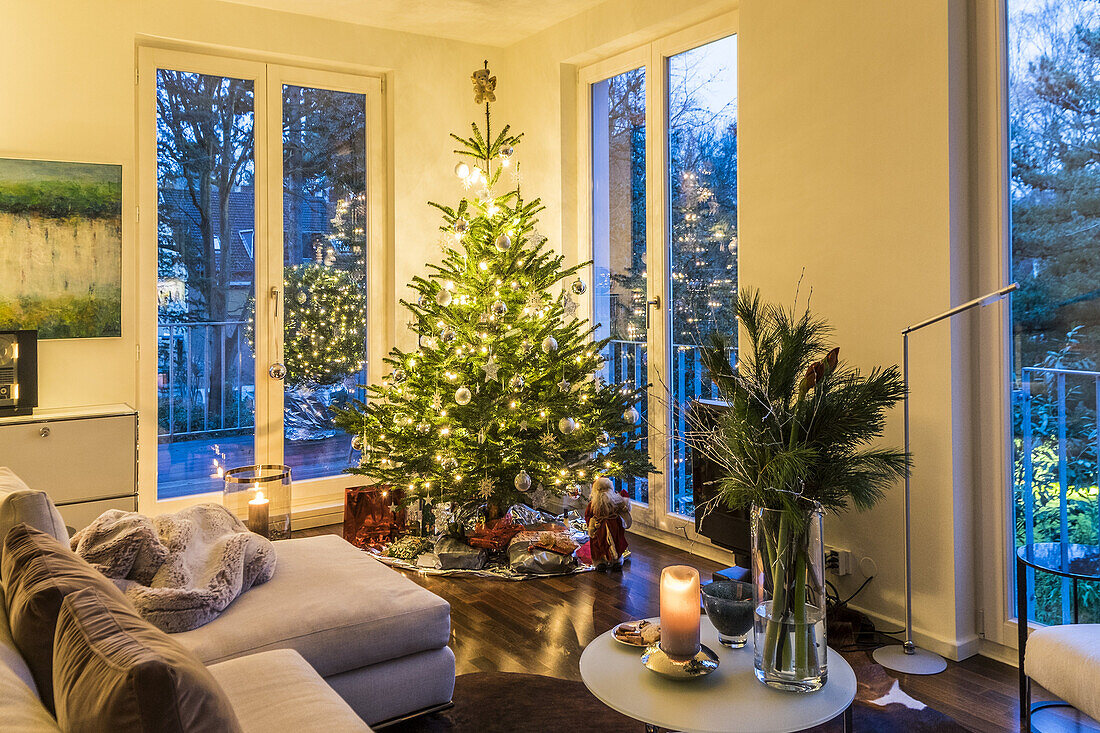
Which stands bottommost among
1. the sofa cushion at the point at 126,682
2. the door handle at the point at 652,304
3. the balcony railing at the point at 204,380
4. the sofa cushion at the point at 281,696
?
the sofa cushion at the point at 281,696

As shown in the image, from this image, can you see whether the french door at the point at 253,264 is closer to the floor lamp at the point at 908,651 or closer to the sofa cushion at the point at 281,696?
the sofa cushion at the point at 281,696

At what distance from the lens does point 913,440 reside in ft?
10.1

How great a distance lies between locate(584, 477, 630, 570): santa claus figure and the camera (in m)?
4.00

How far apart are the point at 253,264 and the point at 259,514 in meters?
1.52

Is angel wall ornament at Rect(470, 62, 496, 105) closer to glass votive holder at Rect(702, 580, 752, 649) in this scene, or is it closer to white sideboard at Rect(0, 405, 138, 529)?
white sideboard at Rect(0, 405, 138, 529)

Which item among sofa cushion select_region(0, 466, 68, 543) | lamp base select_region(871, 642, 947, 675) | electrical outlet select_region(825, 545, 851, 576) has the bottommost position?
lamp base select_region(871, 642, 947, 675)

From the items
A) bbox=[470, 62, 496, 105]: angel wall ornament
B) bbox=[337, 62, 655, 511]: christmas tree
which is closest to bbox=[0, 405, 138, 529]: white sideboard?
bbox=[337, 62, 655, 511]: christmas tree

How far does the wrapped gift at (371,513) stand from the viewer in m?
4.39

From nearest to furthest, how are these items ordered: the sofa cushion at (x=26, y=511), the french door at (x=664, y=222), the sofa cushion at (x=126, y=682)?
the sofa cushion at (x=126, y=682), the sofa cushion at (x=26, y=511), the french door at (x=664, y=222)

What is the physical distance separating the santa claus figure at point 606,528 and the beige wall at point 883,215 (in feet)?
3.34

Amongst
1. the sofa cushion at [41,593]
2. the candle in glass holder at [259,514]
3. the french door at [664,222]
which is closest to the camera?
the sofa cushion at [41,593]

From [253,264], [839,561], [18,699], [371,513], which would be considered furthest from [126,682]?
[253,264]

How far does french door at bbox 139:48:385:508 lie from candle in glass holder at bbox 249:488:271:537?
2.60 ft

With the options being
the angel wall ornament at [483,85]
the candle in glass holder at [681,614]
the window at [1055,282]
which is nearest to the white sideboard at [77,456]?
the angel wall ornament at [483,85]
